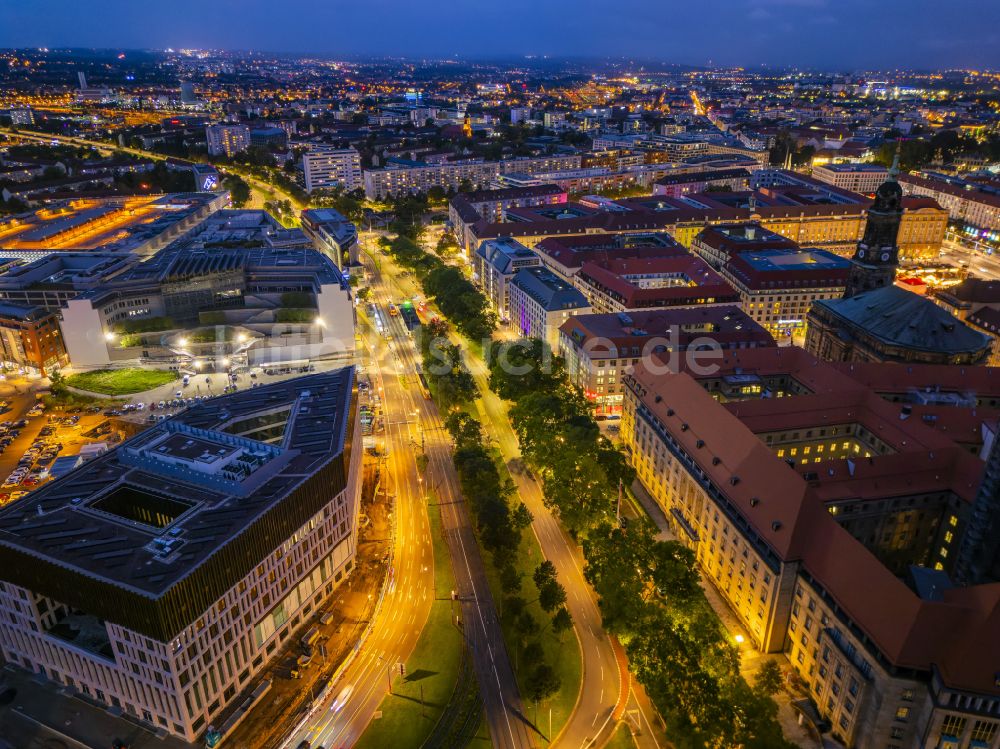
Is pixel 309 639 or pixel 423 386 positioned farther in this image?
pixel 423 386

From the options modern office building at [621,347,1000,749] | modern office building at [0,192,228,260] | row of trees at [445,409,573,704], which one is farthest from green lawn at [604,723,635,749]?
modern office building at [0,192,228,260]

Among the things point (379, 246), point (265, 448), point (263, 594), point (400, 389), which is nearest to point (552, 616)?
point (263, 594)

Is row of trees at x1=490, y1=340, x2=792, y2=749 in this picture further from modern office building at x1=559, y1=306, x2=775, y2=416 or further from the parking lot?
the parking lot

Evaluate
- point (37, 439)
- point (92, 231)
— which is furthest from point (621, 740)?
point (92, 231)

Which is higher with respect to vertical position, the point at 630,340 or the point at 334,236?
the point at 630,340

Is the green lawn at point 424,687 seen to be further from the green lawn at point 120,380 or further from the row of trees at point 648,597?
the green lawn at point 120,380

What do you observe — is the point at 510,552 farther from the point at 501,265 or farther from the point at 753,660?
the point at 501,265
